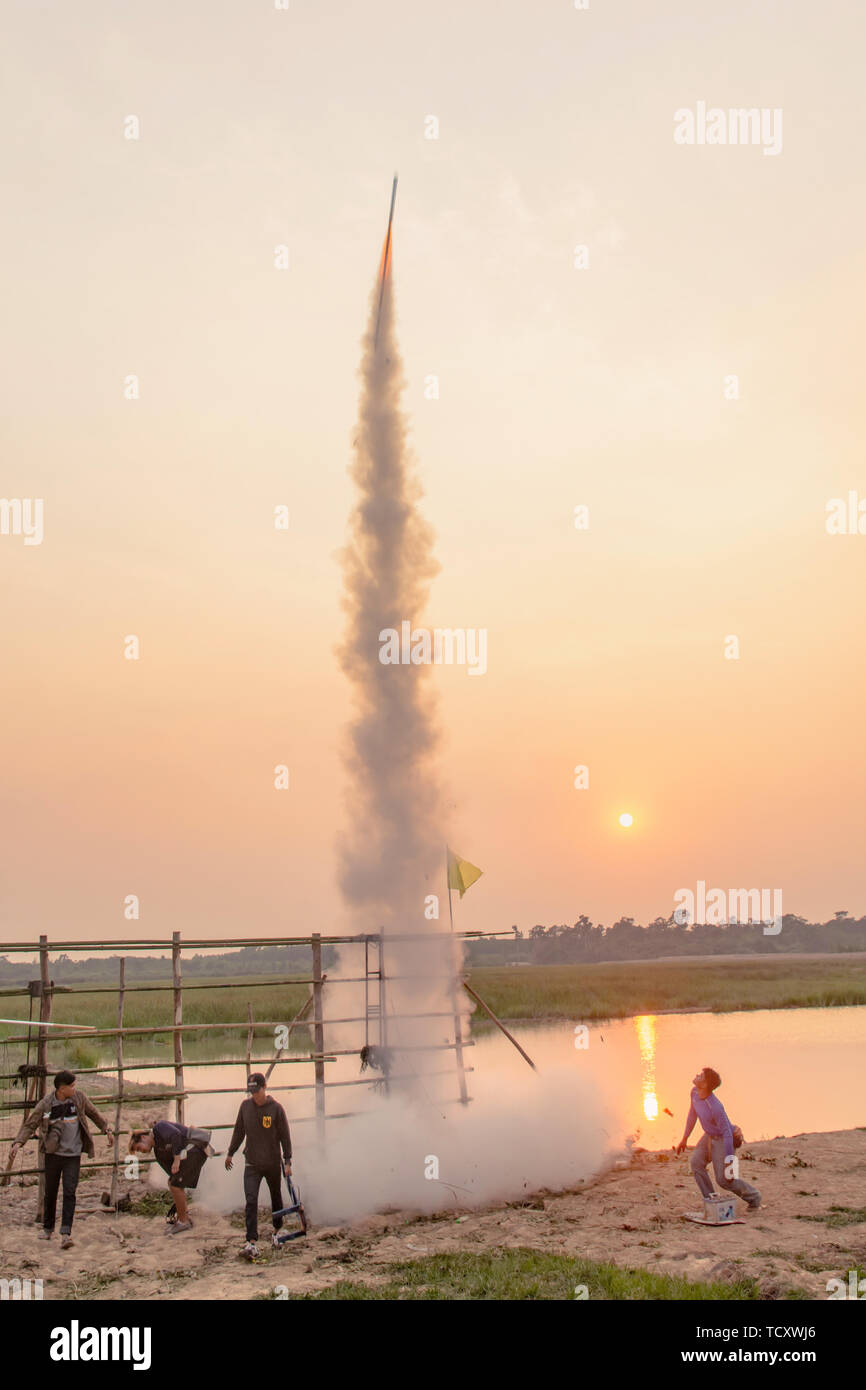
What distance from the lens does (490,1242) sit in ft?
41.0

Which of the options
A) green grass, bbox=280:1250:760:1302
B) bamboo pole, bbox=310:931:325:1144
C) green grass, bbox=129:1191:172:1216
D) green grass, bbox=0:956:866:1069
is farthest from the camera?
green grass, bbox=0:956:866:1069

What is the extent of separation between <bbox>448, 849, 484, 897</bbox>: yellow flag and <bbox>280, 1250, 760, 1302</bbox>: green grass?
8612 mm

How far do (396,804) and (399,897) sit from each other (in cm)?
183

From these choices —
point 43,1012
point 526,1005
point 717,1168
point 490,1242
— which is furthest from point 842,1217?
point 526,1005

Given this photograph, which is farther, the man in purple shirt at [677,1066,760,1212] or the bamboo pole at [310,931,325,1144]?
the bamboo pole at [310,931,325,1144]

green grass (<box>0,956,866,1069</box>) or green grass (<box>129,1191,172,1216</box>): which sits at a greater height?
green grass (<box>129,1191,172,1216</box>)

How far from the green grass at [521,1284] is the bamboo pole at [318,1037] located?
5.08 meters

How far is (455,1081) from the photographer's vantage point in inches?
756

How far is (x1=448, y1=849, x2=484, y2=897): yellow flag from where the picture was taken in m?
19.7

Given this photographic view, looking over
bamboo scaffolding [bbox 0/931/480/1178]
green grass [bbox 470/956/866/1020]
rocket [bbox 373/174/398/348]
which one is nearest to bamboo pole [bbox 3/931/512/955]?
bamboo scaffolding [bbox 0/931/480/1178]

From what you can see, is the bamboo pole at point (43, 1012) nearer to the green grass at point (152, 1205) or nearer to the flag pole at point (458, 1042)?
the green grass at point (152, 1205)

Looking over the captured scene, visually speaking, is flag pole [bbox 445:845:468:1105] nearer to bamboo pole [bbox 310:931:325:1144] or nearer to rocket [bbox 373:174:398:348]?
bamboo pole [bbox 310:931:325:1144]
